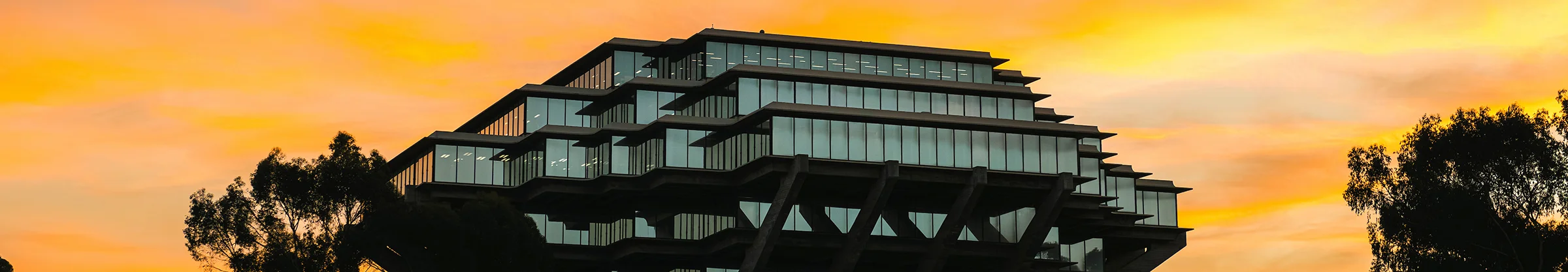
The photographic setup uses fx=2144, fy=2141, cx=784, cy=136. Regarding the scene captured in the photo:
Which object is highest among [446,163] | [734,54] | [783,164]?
[734,54]

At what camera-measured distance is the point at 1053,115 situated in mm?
118188

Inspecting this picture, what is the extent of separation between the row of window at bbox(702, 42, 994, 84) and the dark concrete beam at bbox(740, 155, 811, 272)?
9933 mm

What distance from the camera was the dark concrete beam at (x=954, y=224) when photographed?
9919 centimetres

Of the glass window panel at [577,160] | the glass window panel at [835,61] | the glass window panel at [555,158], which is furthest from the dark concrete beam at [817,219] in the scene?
the glass window panel at [555,158]

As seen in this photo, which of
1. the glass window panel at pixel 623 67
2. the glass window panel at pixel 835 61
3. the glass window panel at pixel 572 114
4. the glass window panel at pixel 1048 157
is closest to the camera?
the glass window panel at pixel 1048 157

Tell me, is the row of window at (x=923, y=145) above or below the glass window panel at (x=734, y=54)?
below

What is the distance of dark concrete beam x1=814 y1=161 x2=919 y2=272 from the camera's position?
9744 cm

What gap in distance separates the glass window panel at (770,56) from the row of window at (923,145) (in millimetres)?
10079

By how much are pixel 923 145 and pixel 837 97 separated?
18.7 ft

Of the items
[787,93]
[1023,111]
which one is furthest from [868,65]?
[1023,111]

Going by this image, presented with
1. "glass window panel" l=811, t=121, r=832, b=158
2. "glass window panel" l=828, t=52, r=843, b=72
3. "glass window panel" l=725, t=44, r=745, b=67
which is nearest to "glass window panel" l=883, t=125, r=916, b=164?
"glass window panel" l=811, t=121, r=832, b=158

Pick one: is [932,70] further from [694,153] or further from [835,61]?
[694,153]

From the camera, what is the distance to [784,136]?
96.8 metres

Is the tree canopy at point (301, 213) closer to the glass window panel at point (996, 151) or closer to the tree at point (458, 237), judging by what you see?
the tree at point (458, 237)
